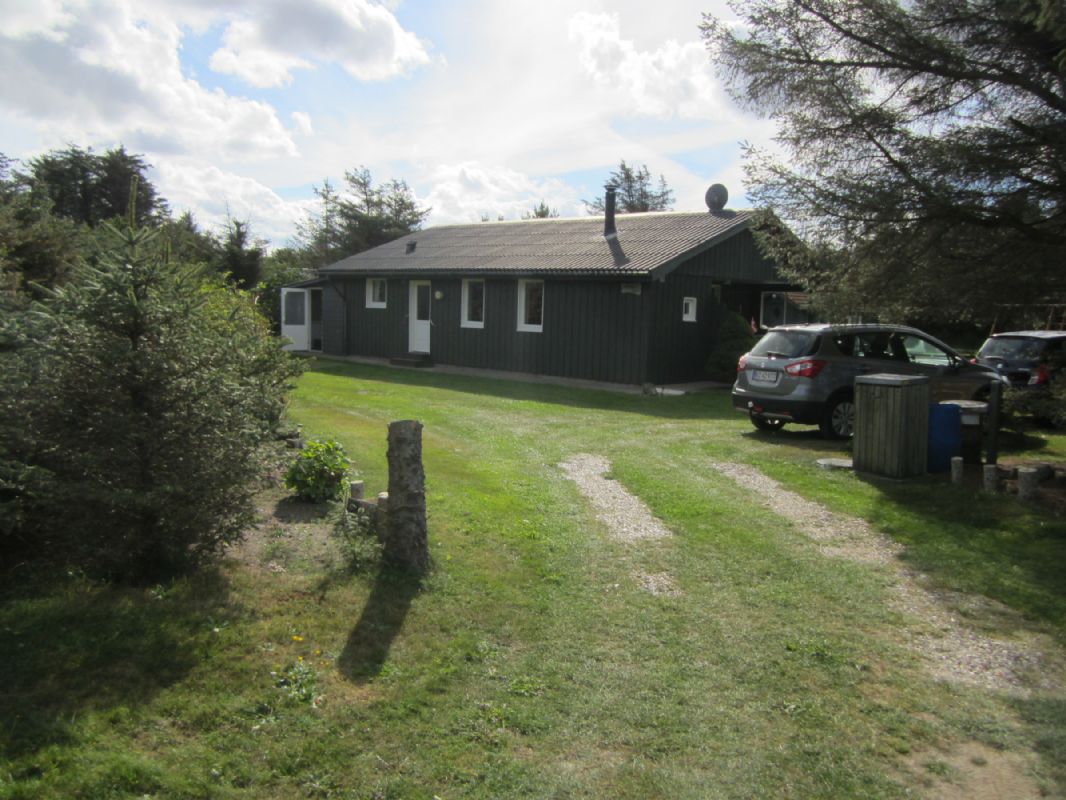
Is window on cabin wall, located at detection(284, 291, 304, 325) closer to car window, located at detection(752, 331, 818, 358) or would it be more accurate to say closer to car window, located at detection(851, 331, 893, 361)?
car window, located at detection(752, 331, 818, 358)

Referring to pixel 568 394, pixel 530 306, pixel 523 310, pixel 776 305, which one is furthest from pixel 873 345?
pixel 776 305

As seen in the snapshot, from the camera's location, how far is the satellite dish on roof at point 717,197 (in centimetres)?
2183

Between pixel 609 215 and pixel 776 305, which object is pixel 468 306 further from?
pixel 776 305

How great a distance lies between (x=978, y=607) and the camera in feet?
18.4

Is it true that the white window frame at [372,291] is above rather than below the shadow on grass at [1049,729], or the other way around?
above

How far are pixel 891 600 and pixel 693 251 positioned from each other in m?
13.6

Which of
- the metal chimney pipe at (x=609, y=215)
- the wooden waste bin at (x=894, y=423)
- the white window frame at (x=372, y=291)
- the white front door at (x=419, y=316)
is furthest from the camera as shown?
the white window frame at (x=372, y=291)

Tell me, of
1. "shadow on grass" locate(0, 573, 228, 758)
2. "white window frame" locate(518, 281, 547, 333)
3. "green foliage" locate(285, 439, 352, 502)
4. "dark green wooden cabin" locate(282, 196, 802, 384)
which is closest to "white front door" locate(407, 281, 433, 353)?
"dark green wooden cabin" locate(282, 196, 802, 384)

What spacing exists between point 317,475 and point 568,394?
34.2 ft

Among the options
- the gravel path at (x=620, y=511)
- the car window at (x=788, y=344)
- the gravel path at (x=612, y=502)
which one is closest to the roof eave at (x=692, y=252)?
the car window at (x=788, y=344)

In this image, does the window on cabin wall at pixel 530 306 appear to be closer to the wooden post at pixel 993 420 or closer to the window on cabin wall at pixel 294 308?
the window on cabin wall at pixel 294 308

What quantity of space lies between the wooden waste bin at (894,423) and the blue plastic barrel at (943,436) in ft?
0.75

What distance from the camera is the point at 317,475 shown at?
280 inches

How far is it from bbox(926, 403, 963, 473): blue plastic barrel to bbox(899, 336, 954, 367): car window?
9.17 feet
